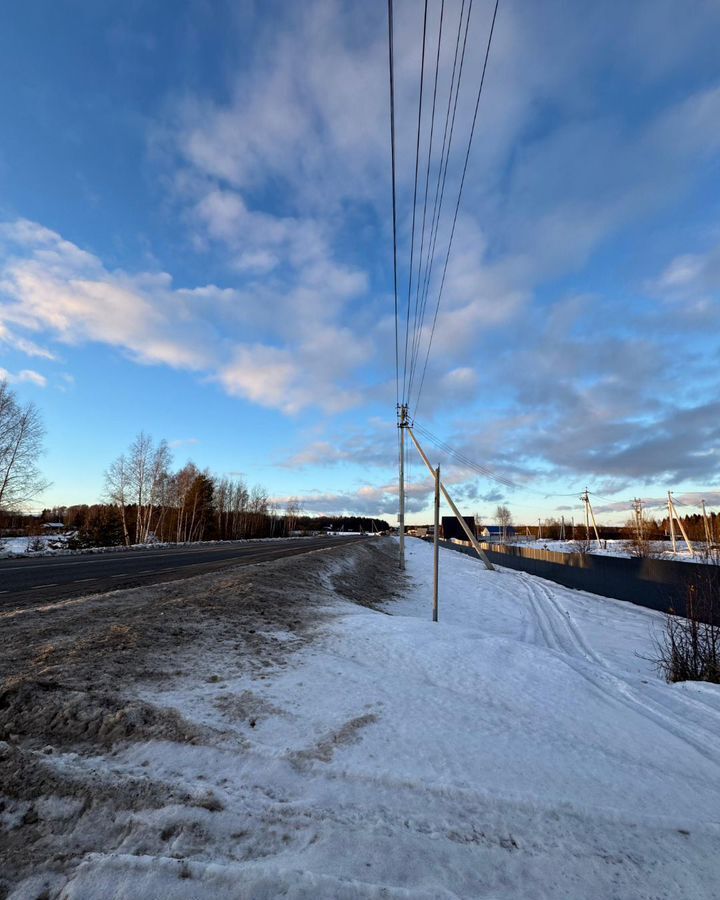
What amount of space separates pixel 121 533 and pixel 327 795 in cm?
5046

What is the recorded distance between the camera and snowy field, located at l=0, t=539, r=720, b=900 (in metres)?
2.34

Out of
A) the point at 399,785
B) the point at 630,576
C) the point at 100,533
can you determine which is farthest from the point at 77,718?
the point at 100,533

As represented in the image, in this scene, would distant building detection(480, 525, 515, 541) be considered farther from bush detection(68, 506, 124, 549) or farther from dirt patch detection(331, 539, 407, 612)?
dirt patch detection(331, 539, 407, 612)

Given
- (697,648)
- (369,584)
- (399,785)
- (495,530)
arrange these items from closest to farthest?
(399,785) → (697,648) → (369,584) → (495,530)

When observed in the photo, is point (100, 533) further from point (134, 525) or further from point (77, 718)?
point (77, 718)

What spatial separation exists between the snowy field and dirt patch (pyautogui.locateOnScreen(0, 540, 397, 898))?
28 mm

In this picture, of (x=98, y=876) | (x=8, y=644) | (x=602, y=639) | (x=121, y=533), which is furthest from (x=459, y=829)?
(x=121, y=533)

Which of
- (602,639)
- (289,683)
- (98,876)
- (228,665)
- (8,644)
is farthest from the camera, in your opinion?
(602,639)

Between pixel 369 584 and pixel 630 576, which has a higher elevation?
pixel 630 576

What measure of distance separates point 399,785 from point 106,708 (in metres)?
2.44

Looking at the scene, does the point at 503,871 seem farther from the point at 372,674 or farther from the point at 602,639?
the point at 602,639

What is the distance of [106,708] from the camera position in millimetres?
3771

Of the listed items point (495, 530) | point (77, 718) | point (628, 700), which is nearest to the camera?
point (77, 718)

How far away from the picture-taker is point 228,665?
5.36 metres
